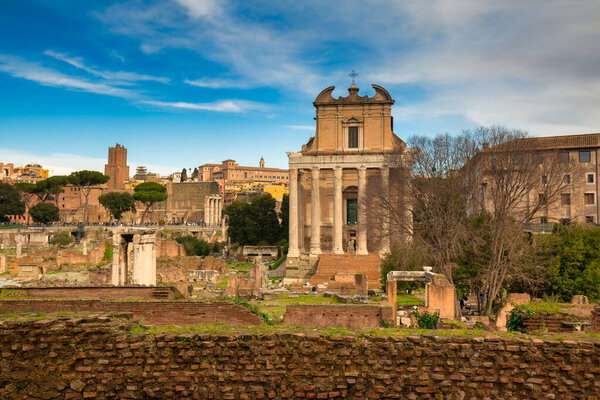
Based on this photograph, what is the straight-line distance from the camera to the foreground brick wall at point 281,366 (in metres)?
7.54

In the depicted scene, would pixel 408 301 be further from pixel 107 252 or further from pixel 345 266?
pixel 107 252

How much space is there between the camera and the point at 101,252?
A: 142 ft

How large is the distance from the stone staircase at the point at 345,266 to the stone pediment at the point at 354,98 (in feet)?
41.2

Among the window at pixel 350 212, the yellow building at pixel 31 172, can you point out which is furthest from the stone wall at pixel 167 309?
the yellow building at pixel 31 172

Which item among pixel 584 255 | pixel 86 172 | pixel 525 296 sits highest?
pixel 86 172

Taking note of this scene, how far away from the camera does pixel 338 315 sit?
14.0 metres

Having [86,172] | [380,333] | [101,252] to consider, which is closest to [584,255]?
[380,333]

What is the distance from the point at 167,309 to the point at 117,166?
6102 inches

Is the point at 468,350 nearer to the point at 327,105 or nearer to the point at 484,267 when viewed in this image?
the point at 484,267

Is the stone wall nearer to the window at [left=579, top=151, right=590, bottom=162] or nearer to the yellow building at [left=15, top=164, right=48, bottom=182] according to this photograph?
the window at [left=579, top=151, right=590, bottom=162]

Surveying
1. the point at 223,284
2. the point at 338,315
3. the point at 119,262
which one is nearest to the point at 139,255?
the point at 119,262

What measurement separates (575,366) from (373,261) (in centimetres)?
2583

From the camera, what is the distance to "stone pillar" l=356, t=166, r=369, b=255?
34.5m

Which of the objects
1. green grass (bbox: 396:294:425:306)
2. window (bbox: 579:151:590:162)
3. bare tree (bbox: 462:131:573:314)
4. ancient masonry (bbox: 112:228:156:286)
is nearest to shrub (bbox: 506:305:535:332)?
bare tree (bbox: 462:131:573:314)
